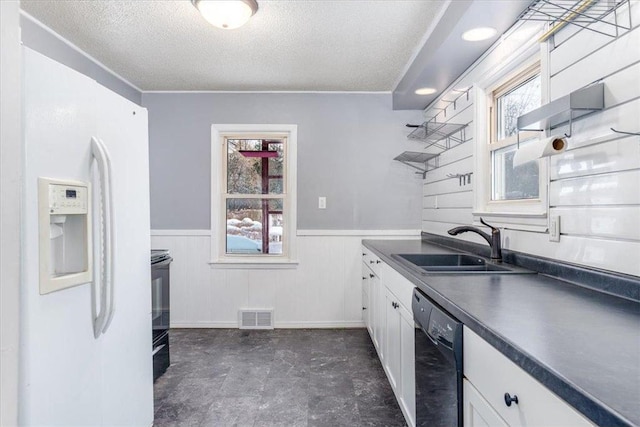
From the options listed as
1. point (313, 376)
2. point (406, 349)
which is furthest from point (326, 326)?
point (406, 349)

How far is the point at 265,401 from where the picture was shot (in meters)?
2.28

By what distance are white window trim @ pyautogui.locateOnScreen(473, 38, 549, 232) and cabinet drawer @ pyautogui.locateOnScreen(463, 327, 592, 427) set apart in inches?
37.0

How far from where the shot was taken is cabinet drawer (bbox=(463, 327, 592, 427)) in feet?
2.36

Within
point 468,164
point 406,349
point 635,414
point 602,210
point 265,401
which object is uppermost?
point 468,164

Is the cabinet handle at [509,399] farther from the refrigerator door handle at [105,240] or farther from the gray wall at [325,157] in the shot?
the gray wall at [325,157]

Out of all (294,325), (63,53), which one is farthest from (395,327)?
(63,53)

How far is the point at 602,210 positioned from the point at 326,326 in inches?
108

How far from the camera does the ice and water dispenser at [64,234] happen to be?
116cm

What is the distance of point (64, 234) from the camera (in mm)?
1323

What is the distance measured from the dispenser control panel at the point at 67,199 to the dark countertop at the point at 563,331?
1.35 meters

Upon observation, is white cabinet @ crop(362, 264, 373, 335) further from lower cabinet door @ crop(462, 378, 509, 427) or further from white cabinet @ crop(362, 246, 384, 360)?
lower cabinet door @ crop(462, 378, 509, 427)

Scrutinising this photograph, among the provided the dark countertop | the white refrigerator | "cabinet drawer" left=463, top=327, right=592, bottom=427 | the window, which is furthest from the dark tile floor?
the window

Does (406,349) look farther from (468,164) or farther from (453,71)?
(453,71)

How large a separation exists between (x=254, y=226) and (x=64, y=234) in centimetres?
243
